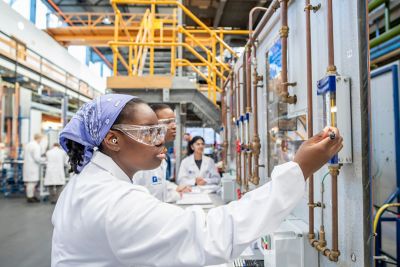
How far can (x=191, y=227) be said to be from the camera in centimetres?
79

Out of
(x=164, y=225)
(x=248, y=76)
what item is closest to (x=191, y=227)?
(x=164, y=225)

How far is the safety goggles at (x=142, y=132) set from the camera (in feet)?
3.44

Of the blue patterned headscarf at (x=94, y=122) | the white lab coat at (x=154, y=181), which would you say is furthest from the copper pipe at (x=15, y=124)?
the blue patterned headscarf at (x=94, y=122)

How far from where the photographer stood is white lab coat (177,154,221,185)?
398 cm

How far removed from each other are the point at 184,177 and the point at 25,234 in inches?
114

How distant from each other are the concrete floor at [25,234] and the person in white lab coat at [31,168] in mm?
290

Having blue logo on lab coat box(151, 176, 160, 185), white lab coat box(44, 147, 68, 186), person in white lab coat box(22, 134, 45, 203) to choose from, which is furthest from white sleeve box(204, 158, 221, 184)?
person in white lab coat box(22, 134, 45, 203)

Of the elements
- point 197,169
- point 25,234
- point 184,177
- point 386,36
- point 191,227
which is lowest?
point 25,234

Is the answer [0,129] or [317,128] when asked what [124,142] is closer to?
[317,128]

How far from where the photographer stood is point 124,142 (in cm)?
106

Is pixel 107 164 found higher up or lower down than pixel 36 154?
higher up

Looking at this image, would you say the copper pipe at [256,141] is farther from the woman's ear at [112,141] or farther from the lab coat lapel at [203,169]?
the lab coat lapel at [203,169]

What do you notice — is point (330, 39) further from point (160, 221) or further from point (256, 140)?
point (256, 140)

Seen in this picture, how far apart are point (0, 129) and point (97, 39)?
163 inches
